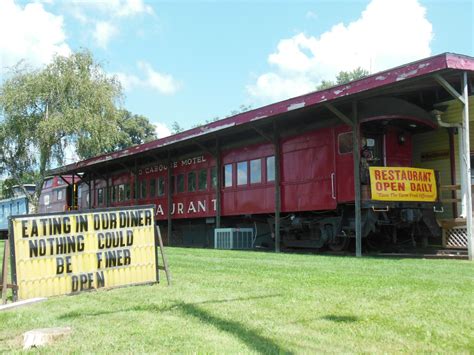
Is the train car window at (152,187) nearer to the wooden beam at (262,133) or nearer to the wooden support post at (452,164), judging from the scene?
the wooden beam at (262,133)

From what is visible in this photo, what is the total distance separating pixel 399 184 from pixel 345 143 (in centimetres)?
180

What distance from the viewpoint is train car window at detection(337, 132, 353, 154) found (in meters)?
13.6

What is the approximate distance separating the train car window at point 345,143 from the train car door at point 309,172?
268 millimetres

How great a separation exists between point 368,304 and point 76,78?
23835 mm

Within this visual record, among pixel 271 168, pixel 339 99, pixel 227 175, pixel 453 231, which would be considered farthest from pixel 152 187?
pixel 453 231

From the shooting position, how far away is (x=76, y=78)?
87.2 ft

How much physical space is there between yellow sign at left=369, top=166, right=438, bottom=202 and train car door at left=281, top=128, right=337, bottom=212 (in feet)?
4.88

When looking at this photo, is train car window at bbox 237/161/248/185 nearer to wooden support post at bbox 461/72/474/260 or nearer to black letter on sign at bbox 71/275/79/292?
wooden support post at bbox 461/72/474/260

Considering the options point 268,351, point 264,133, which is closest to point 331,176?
point 264,133

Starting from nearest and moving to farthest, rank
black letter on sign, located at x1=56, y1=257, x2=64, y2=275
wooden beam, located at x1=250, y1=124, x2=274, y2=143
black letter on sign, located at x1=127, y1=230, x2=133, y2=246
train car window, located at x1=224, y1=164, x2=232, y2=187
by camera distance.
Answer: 1. black letter on sign, located at x1=56, y1=257, x2=64, y2=275
2. black letter on sign, located at x1=127, y1=230, x2=133, y2=246
3. wooden beam, located at x1=250, y1=124, x2=274, y2=143
4. train car window, located at x1=224, y1=164, x2=232, y2=187

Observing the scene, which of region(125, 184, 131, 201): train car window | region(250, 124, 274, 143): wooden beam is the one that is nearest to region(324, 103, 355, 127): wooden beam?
region(250, 124, 274, 143): wooden beam

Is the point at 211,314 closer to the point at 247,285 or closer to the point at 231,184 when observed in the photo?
the point at 247,285

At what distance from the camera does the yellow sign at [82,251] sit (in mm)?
6895

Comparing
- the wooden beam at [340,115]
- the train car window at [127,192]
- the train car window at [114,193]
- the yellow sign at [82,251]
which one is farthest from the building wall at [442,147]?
the train car window at [114,193]
